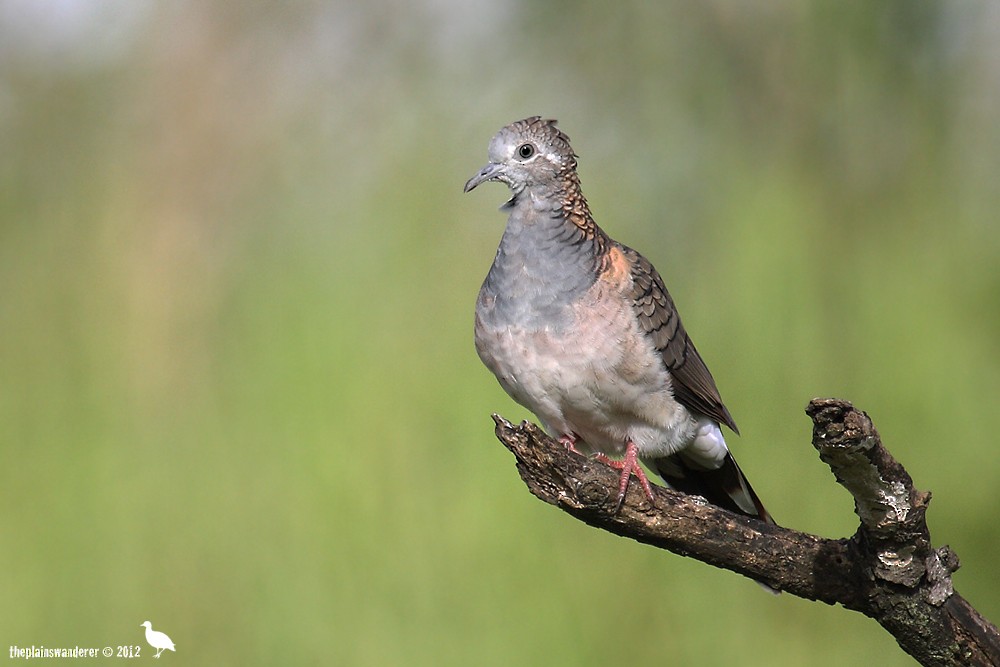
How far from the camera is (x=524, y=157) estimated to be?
2387 millimetres

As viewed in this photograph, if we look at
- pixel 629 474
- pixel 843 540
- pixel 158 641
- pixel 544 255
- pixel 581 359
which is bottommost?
pixel 843 540

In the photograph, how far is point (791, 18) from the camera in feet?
13.1

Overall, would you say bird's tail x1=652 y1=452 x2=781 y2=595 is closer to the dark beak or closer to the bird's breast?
the bird's breast

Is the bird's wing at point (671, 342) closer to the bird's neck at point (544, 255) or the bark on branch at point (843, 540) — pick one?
the bird's neck at point (544, 255)

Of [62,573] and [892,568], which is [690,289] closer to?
[892,568]

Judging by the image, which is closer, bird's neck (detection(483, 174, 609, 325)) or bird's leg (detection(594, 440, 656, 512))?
bird's leg (detection(594, 440, 656, 512))

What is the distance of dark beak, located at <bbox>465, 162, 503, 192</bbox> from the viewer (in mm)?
2365

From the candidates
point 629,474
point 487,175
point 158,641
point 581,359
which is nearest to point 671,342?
point 581,359

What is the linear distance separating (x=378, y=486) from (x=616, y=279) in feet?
4.99

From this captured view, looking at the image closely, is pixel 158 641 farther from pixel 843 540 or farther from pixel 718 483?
pixel 843 540

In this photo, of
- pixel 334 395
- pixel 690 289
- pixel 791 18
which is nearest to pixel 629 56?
pixel 791 18

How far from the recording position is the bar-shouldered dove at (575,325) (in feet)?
7.47

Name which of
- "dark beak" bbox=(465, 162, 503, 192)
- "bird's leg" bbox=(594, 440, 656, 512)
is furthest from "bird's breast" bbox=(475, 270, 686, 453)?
"dark beak" bbox=(465, 162, 503, 192)

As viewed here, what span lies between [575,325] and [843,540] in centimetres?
69
